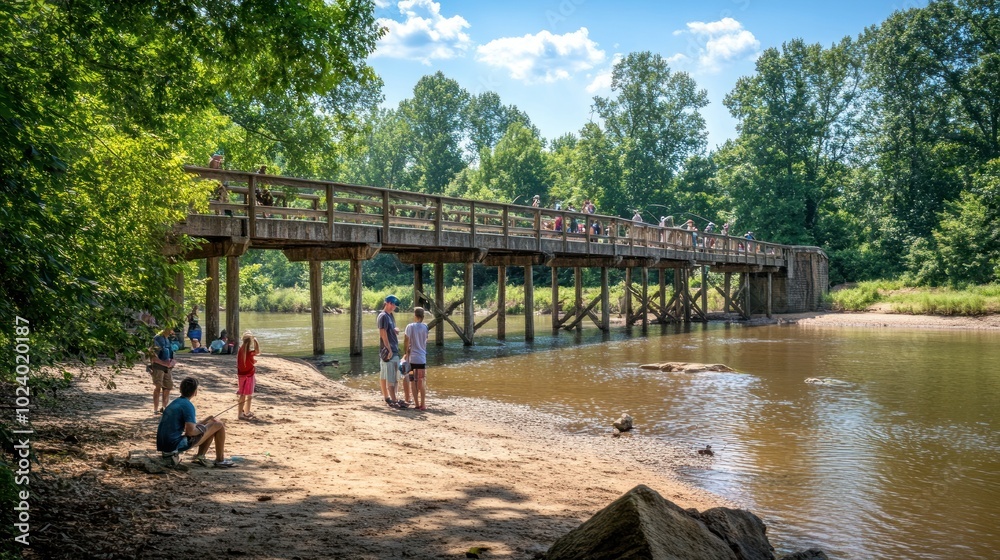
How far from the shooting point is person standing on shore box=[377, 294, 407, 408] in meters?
12.1

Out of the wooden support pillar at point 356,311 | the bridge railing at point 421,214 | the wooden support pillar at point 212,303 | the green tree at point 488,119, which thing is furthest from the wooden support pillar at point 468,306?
the green tree at point 488,119

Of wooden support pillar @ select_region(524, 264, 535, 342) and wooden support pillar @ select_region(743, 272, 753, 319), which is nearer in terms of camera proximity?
wooden support pillar @ select_region(524, 264, 535, 342)

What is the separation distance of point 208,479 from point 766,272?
42.2m

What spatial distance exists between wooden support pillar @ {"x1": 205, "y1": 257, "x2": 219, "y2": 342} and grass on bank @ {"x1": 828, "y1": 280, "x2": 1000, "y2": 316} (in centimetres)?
3503

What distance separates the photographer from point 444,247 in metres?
23.1

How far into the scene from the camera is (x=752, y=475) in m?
9.41

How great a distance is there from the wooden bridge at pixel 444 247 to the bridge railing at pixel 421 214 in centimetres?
5

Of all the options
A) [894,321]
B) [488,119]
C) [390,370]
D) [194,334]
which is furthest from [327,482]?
[488,119]

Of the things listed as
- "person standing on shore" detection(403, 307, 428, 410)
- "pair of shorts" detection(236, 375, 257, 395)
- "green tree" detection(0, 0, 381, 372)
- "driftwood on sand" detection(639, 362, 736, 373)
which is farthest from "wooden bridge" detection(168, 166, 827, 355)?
"driftwood on sand" detection(639, 362, 736, 373)

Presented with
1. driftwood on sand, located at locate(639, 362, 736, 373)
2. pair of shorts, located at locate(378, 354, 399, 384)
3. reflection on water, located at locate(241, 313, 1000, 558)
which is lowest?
reflection on water, located at locate(241, 313, 1000, 558)

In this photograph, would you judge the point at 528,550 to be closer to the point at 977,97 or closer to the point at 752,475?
the point at 752,475

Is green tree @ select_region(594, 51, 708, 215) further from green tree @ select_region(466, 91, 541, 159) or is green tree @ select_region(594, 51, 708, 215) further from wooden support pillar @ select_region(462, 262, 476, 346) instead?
wooden support pillar @ select_region(462, 262, 476, 346)

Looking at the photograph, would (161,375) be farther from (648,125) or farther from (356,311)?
(648,125)

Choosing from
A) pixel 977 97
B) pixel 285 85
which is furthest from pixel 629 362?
pixel 977 97
